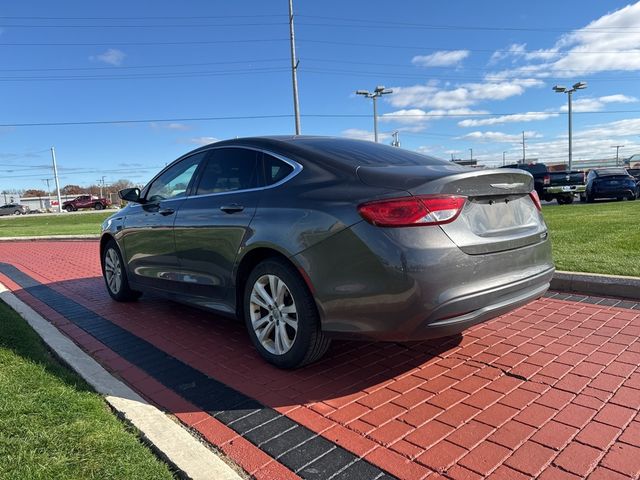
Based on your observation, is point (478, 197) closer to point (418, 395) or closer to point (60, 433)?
point (418, 395)

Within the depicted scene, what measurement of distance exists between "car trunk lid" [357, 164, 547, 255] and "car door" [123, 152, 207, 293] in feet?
7.18

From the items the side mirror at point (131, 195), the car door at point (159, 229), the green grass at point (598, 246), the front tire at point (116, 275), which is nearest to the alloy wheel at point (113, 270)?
the front tire at point (116, 275)

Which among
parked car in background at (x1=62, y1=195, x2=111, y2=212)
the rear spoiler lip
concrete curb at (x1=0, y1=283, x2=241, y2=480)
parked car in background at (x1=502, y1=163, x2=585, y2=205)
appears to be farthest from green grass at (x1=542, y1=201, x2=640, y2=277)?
parked car in background at (x1=62, y1=195, x2=111, y2=212)

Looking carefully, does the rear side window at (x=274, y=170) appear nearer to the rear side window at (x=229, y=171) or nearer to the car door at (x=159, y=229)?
the rear side window at (x=229, y=171)

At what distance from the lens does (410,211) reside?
112 inches

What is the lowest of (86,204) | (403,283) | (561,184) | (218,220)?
(86,204)

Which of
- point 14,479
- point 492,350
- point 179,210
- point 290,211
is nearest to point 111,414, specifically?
point 14,479

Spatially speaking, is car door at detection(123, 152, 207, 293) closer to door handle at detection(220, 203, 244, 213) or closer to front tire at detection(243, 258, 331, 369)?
door handle at detection(220, 203, 244, 213)

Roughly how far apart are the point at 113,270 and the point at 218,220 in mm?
2653

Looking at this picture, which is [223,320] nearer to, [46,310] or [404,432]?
[46,310]

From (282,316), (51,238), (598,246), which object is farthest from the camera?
(51,238)

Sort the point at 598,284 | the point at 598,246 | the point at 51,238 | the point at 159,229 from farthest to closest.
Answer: the point at 51,238
the point at 598,246
the point at 598,284
the point at 159,229

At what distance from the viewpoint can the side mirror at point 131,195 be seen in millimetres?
5340

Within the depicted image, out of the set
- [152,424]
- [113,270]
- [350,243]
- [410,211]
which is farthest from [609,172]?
[152,424]
